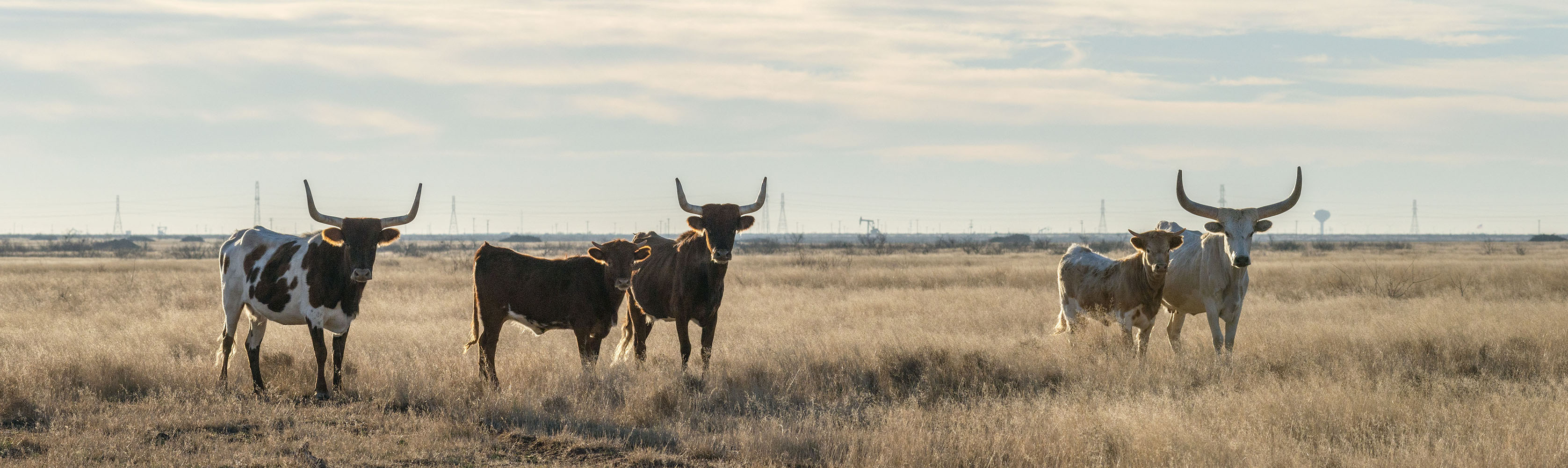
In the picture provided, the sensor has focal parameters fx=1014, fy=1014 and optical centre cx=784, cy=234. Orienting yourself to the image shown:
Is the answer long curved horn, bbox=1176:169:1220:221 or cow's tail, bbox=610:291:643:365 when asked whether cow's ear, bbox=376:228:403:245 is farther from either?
long curved horn, bbox=1176:169:1220:221

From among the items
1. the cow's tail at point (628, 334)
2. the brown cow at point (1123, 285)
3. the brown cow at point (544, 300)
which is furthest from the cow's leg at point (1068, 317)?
Result: the brown cow at point (544, 300)

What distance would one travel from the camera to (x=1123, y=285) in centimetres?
1166

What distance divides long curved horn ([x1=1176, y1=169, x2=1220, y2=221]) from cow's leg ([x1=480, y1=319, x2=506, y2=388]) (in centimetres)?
776

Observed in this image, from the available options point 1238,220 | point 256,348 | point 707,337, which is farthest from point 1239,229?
point 256,348

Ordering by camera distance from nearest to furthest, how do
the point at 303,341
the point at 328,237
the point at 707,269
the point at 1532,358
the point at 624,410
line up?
the point at 624,410
the point at 328,237
the point at 707,269
the point at 1532,358
the point at 303,341

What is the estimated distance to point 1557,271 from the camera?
963 inches

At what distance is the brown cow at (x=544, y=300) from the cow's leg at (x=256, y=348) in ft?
6.83

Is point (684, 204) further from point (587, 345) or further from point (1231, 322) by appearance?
point (1231, 322)

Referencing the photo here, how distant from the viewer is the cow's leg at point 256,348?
987cm

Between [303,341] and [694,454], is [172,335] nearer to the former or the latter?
[303,341]

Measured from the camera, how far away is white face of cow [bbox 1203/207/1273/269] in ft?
35.9

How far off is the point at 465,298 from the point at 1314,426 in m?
16.6

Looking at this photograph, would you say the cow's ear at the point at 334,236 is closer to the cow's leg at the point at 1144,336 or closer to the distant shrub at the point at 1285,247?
the cow's leg at the point at 1144,336

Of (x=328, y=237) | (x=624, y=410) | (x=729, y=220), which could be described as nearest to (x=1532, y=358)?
(x=729, y=220)
